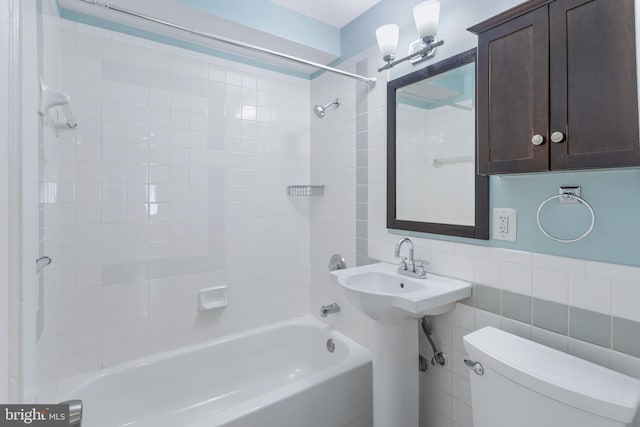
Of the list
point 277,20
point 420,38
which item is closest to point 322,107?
point 277,20

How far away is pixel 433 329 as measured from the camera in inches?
62.4

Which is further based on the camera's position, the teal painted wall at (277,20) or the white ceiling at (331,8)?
the white ceiling at (331,8)

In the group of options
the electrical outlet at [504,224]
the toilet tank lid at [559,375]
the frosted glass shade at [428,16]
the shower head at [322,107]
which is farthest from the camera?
the shower head at [322,107]

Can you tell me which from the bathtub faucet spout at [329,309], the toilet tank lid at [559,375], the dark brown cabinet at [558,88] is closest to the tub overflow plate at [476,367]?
the toilet tank lid at [559,375]

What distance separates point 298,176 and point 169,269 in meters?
1.14

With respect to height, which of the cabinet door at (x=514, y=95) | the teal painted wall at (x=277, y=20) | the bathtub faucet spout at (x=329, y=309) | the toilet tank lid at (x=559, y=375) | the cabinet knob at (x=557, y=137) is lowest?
the bathtub faucet spout at (x=329, y=309)

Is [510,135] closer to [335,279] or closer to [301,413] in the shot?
[335,279]

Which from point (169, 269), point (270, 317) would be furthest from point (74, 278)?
point (270, 317)

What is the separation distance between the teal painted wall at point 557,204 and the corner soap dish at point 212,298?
138 centimetres

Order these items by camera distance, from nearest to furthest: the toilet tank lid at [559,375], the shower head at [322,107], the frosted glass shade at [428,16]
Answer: the toilet tank lid at [559,375] → the frosted glass shade at [428,16] → the shower head at [322,107]

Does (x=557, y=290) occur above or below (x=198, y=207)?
below

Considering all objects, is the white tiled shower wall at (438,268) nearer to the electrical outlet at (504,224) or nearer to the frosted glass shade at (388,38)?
the electrical outlet at (504,224)

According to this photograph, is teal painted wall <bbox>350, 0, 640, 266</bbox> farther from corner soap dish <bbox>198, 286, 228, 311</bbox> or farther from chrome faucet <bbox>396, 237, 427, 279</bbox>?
corner soap dish <bbox>198, 286, 228, 311</bbox>

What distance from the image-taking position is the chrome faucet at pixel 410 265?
61.1 inches
